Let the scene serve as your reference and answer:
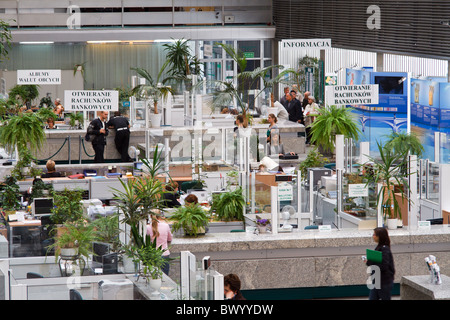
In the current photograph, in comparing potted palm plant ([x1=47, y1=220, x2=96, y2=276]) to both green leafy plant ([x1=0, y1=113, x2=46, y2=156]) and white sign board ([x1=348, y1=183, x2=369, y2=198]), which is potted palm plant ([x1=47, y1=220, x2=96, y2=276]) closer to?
white sign board ([x1=348, y1=183, x2=369, y2=198])

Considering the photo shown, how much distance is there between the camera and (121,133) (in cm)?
1404

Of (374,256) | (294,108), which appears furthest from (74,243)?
(294,108)

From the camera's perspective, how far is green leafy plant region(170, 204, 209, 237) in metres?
7.60

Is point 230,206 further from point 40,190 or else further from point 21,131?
point 21,131

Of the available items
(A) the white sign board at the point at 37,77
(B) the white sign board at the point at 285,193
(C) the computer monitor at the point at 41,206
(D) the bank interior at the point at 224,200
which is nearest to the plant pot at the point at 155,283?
(D) the bank interior at the point at 224,200

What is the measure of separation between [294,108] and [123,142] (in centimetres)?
440

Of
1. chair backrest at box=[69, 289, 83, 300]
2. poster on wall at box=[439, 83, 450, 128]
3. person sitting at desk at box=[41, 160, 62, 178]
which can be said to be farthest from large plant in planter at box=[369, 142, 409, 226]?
poster on wall at box=[439, 83, 450, 128]

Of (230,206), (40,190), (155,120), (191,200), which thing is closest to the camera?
(191,200)

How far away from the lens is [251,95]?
1792cm

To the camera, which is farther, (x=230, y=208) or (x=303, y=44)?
(x=303, y=44)

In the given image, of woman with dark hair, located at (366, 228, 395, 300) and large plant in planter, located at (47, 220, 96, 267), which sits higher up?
large plant in planter, located at (47, 220, 96, 267)

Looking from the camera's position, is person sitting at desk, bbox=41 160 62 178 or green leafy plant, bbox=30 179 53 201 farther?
person sitting at desk, bbox=41 160 62 178

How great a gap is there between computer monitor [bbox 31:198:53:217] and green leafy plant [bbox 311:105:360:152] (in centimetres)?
419

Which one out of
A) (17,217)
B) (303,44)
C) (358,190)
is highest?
(303,44)
